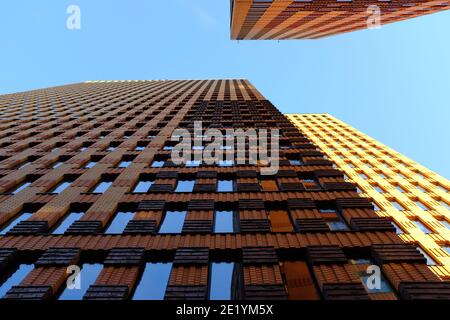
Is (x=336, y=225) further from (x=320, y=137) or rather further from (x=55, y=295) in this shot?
(x=320, y=137)

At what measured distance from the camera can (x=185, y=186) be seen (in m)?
20.6

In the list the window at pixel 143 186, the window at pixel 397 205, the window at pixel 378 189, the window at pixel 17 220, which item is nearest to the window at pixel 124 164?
the window at pixel 143 186

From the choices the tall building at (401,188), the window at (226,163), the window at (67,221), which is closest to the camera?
the window at (67,221)

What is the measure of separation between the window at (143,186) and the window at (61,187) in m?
3.93

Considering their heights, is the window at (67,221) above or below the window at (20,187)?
below

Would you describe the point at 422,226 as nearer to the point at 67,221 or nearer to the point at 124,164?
the point at 124,164

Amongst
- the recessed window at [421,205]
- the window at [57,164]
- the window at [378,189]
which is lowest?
the recessed window at [421,205]

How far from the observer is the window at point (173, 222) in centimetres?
1575

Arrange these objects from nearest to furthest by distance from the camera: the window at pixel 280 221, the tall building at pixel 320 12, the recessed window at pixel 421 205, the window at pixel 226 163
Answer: the window at pixel 280 221 → the window at pixel 226 163 → the recessed window at pixel 421 205 → the tall building at pixel 320 12

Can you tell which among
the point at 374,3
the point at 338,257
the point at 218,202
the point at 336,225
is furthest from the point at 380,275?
the point at 374,3

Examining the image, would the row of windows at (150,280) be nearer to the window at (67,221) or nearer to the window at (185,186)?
the window at (67,221)

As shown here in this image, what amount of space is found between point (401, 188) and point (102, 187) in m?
29.5

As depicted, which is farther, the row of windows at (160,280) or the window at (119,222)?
the window at (119,222)

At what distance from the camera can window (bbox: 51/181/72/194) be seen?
65.6 feet
